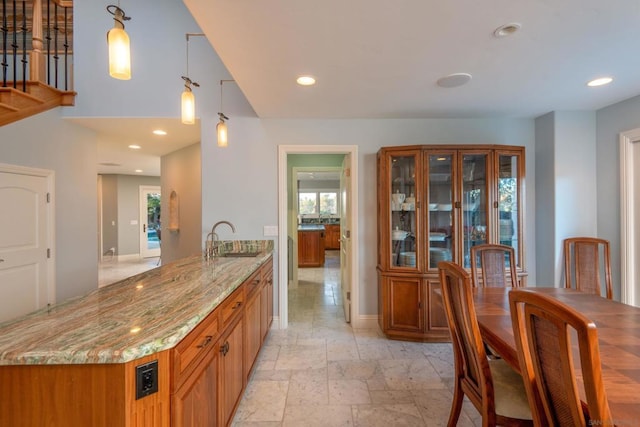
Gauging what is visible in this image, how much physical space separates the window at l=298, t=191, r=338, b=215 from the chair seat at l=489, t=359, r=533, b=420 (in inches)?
351

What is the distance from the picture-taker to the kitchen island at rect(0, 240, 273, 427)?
3.03ft

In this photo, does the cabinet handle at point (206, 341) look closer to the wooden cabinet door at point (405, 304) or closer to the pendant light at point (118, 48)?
the pendant light at point (118, 48)

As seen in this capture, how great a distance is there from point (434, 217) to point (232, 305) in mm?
2213

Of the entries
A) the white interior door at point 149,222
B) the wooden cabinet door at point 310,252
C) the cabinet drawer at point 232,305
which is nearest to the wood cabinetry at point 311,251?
the wooden cabinet door at point 310,252

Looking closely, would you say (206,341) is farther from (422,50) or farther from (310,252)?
(310,252)

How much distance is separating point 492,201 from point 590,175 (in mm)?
1141

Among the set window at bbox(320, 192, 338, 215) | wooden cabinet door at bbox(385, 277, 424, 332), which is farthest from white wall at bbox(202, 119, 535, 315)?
window at bbox(320, 192, 338, 215)

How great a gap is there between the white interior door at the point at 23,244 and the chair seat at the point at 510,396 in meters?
4.29

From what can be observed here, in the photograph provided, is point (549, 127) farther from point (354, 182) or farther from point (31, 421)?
point (31, 421)

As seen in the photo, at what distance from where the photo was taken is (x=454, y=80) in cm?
232

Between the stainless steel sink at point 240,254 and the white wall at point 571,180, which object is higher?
the white wall at point 571,180

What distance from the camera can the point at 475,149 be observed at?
116 inches

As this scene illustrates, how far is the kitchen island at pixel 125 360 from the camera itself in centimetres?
92

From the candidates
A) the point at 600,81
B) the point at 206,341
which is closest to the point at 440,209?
the point at 600,81
